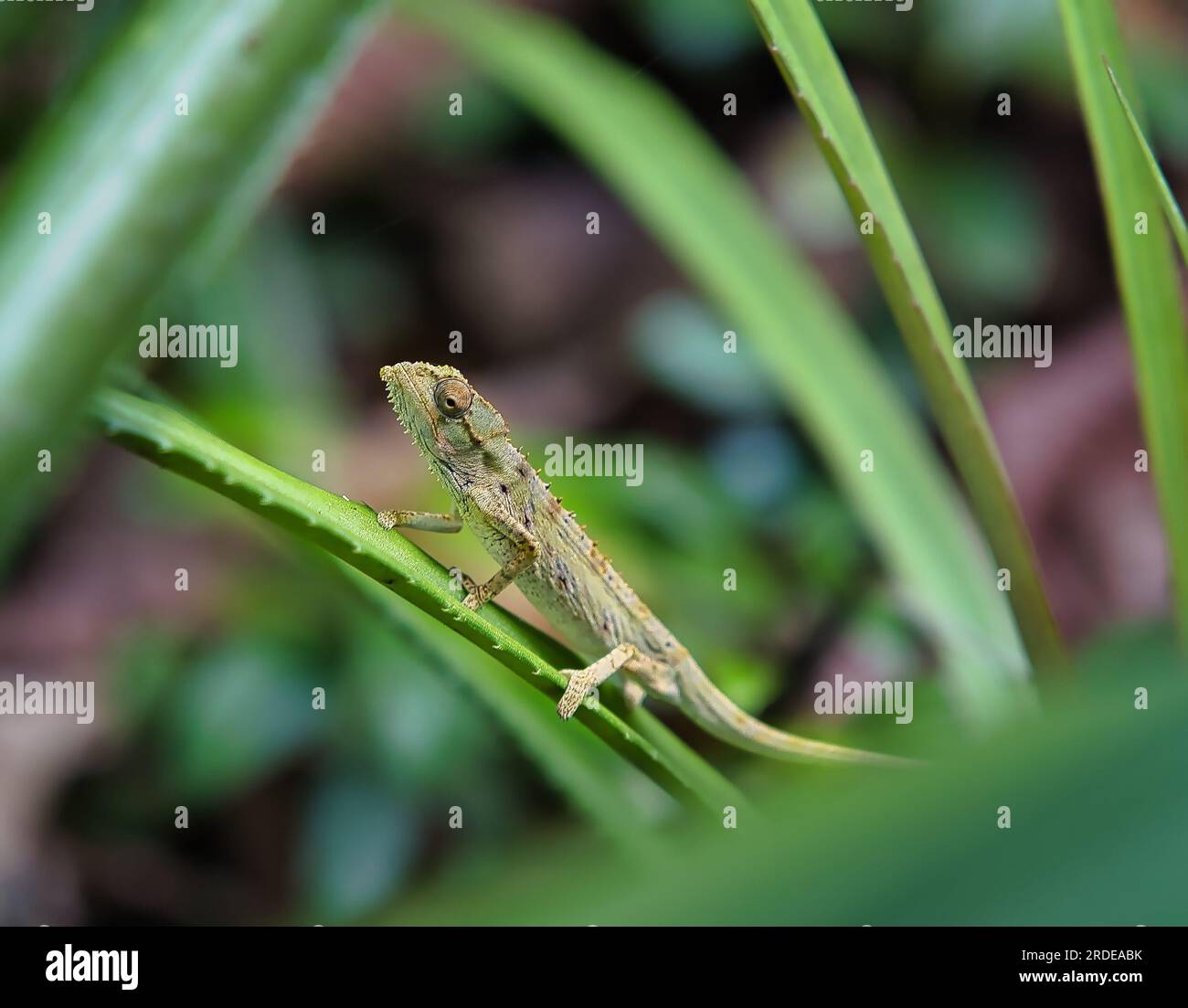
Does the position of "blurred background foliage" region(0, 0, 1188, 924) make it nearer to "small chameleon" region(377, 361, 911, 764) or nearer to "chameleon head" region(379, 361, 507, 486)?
"small chameleon" region(377, 361, 911, 764)

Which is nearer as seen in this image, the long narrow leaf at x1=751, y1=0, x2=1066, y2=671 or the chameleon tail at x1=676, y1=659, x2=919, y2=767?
the long narrow leaf at x1=751, y1=0, x2=1066, y2=671

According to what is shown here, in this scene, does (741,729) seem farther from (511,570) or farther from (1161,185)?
(1161,185)

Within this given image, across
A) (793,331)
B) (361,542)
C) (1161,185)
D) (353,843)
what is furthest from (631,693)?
(353,843)

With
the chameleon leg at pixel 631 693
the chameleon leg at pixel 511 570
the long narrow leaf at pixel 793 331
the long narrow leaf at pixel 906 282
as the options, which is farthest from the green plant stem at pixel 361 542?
the long narrow leaf at pixel 793 331

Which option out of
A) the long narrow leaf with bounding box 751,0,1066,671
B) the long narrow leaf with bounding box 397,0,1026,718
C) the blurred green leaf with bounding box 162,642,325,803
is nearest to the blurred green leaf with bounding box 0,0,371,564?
the long narrow leaf with bounding box 751,0,1066,671
